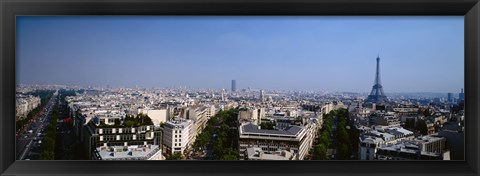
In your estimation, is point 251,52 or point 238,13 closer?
point 238,13

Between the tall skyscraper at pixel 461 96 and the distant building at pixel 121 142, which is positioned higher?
the tall skyscraper at pixel 461 96

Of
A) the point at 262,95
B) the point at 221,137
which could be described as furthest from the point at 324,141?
the point at 221,137

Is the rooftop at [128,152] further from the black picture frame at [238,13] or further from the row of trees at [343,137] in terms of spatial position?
the row of trees at [343,137]

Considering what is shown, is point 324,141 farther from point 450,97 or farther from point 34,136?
point 34,136

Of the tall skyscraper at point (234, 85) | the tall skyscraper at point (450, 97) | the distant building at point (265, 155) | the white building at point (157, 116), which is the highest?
the tall skyscraper at point (234, 85)

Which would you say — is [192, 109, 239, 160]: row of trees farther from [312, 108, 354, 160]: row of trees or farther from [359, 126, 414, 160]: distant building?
[359, 126, 414, 160]: distant building

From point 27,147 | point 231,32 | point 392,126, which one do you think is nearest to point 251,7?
point 231,32

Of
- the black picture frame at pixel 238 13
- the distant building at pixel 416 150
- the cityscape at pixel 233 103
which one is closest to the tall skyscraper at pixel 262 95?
the cityscape at pixel 233 103
